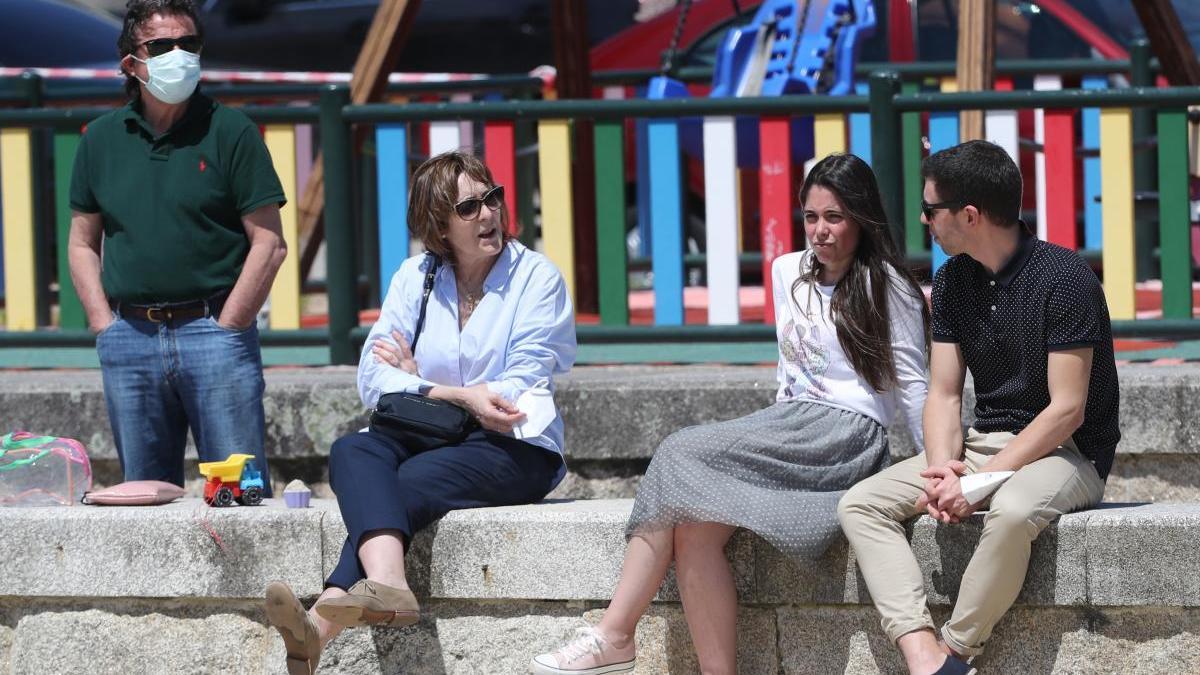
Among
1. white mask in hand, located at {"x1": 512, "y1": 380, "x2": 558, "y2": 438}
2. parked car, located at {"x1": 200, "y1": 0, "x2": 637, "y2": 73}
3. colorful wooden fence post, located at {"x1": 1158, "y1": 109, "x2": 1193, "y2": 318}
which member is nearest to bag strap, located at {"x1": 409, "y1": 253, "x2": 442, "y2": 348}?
white mask in hand, located at {"x1": 512, "y1": 380, "x2": 558, "y2": 438}

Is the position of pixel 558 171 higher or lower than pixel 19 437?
higher

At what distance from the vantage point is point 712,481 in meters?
4.21

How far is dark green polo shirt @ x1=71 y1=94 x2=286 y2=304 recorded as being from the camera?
15.9 feet

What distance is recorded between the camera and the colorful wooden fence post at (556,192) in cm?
611

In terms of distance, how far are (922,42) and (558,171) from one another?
17.2 ft

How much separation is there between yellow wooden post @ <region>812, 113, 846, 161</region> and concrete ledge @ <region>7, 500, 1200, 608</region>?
1.81 metres

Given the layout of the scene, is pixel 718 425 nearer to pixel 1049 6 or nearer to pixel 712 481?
pixel 712 481

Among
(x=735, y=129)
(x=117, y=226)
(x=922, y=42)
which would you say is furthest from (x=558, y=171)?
(x=922, y=42)

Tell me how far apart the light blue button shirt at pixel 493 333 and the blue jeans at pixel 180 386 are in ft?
1.26

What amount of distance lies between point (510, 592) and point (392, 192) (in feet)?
7.16

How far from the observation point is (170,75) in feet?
15.9

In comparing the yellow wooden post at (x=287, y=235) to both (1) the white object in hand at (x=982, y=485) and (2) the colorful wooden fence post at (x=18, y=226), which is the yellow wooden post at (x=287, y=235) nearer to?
(2) the colorful wooden fence post at (x=18, y=226)


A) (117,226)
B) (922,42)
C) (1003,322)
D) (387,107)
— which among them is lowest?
(1003,322)

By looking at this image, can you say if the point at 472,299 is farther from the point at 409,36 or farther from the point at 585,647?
the point at 409,36
